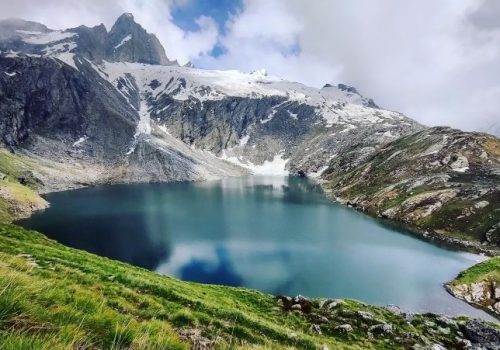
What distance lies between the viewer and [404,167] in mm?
137875

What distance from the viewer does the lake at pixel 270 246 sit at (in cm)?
5278

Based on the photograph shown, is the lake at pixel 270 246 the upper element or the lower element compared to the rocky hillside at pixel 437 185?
lower

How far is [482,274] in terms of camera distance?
177ft

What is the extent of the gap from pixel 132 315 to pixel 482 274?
54959 mm

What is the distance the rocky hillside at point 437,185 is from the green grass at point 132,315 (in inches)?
2554

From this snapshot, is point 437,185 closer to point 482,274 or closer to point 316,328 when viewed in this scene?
point 482,274

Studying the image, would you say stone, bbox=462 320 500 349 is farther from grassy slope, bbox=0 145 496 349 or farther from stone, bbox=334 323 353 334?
stone, bbox=334 323 353 334

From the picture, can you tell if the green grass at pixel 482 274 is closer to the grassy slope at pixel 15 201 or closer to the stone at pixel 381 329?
the stone at pixel 381 329

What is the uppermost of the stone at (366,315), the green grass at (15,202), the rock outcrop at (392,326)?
the stone at (366,315)

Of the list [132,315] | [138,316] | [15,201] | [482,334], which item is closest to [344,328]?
[482,334]

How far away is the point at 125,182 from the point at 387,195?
11843cm

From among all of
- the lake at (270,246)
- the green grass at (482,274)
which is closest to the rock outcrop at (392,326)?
the lake at (270,246)

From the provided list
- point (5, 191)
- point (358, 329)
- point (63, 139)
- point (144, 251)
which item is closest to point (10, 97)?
point (63, 139)

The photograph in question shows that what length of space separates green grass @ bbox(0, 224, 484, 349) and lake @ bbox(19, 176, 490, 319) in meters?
19.9
